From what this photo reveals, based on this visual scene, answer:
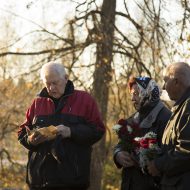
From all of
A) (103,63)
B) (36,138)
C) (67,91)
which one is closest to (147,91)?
(67,91)

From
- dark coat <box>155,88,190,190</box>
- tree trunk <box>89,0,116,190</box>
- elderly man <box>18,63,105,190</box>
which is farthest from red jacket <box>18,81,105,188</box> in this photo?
tree trunk <box>89,0,116,190</box>

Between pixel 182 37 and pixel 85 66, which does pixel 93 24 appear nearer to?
pixel 85 66

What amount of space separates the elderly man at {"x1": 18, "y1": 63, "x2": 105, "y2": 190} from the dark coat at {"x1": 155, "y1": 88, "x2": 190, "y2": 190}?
939 mm

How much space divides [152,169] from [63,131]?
0.94 metres

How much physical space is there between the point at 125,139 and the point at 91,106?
0.57 metres

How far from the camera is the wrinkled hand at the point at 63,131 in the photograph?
4.87 m

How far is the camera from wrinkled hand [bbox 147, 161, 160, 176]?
4.32 meters

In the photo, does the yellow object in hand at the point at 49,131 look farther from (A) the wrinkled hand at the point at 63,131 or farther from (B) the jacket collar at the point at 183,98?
(B) the jacket collar at the point at 183,98

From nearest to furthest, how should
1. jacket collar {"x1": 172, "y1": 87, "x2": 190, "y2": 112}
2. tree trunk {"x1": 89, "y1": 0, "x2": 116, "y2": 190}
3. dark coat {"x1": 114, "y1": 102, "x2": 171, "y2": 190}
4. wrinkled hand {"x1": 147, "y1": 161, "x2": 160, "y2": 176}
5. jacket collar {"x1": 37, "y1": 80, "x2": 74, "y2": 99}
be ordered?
jacket collar {"x1": 172, "y1": 87, "x2": 190, "y2": 112} → wrinkled hand {"x1": 147, "y1": 161, "x2": 160, "y2": 176} → dark coat {"x1": 114, "y1": 102, "x2": 171, "y2": 190} → jacket collar {"x1": 37, "y1": 80, "x2": 74, "y2": 99} → tree trunk {"x1": 89, "y1": 0, "x2": 116, "y2": 190}

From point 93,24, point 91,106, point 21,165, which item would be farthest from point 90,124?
point 21,165

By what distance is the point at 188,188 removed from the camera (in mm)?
3992

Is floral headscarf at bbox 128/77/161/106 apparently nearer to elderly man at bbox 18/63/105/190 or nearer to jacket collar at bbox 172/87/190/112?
jacket collar at bbox 172/87/190/112

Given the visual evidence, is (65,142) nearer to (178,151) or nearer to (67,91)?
(67,91)

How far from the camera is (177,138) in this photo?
412 cm
